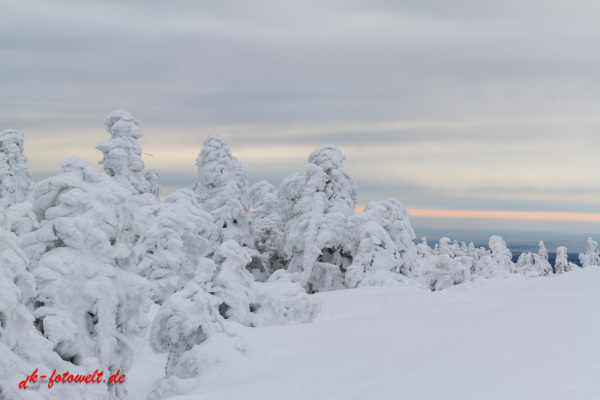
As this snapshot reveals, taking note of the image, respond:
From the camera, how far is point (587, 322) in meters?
12.4

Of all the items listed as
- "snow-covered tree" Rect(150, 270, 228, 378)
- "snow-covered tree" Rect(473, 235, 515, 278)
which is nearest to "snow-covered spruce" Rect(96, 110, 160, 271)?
"snow-covered tree" Rect(150, 270, 228, 378)

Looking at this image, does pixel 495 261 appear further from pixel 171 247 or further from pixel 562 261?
pixel 171 247

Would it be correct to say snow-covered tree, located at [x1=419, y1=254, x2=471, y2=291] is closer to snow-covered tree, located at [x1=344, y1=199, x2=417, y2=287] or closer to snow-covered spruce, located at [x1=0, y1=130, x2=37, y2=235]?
snow-covered tree, located at [x1=344, y1=199, x2=417, y2=287]

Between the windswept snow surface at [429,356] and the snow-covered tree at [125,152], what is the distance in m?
19.3

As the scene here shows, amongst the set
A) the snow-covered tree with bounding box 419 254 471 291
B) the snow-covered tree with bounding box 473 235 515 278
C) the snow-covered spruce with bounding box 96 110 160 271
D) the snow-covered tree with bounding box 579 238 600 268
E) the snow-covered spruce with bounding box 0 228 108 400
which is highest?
the snow-covered spruce with bounding box 96 110 160 271

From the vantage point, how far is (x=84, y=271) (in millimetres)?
11875

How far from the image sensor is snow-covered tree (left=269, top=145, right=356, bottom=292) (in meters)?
34.1

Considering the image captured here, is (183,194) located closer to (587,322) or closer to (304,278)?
(304,278)

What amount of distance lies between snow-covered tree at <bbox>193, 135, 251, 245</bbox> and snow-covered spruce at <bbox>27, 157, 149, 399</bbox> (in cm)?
2713

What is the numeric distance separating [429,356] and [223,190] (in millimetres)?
30307

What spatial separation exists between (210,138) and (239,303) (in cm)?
2512

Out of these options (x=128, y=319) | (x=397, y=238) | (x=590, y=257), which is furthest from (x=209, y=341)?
(x=590, y=257)

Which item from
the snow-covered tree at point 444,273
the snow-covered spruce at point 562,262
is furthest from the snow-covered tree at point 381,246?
the snow-covered spruce at point 562,262

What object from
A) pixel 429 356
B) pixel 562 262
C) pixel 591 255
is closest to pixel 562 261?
pixel 562 262
